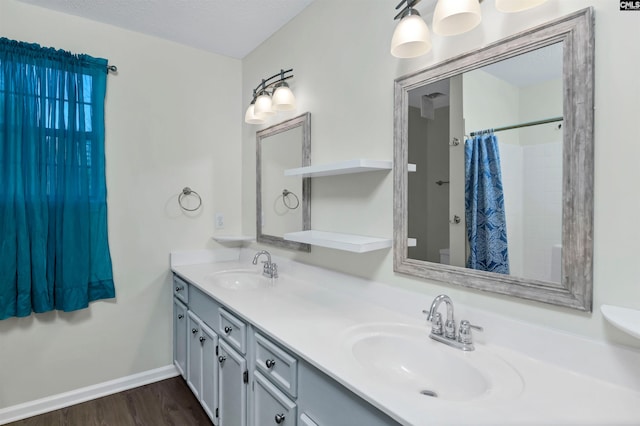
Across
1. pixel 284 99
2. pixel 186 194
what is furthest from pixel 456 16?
pixel 186 194

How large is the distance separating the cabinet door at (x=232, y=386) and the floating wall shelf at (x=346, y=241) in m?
0.65

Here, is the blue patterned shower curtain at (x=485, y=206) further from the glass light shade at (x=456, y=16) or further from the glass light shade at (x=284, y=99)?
the glass light shade at (x=284, y=99)

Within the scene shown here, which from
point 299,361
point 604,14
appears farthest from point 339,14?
point 299,361

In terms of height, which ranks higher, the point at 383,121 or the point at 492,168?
the point at 383,121

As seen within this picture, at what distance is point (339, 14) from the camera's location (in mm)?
1887

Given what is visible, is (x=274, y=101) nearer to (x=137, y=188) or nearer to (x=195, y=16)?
(x=195, y=16)

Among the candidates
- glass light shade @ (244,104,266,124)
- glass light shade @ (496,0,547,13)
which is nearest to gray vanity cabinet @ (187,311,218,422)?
glass light shade @ (244,104,266,124)

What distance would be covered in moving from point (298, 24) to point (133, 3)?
1013 mm

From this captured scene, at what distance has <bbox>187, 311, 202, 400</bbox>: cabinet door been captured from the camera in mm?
2125

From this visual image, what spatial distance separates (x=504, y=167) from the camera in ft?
4.05

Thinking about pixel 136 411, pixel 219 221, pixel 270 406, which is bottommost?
pixel 136 411

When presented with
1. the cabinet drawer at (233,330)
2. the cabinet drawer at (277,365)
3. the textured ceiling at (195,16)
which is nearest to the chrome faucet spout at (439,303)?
the cabinet drawer at (277,365)

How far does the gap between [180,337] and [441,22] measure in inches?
98.0

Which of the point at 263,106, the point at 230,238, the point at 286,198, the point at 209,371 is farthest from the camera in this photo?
the point at 230,238
